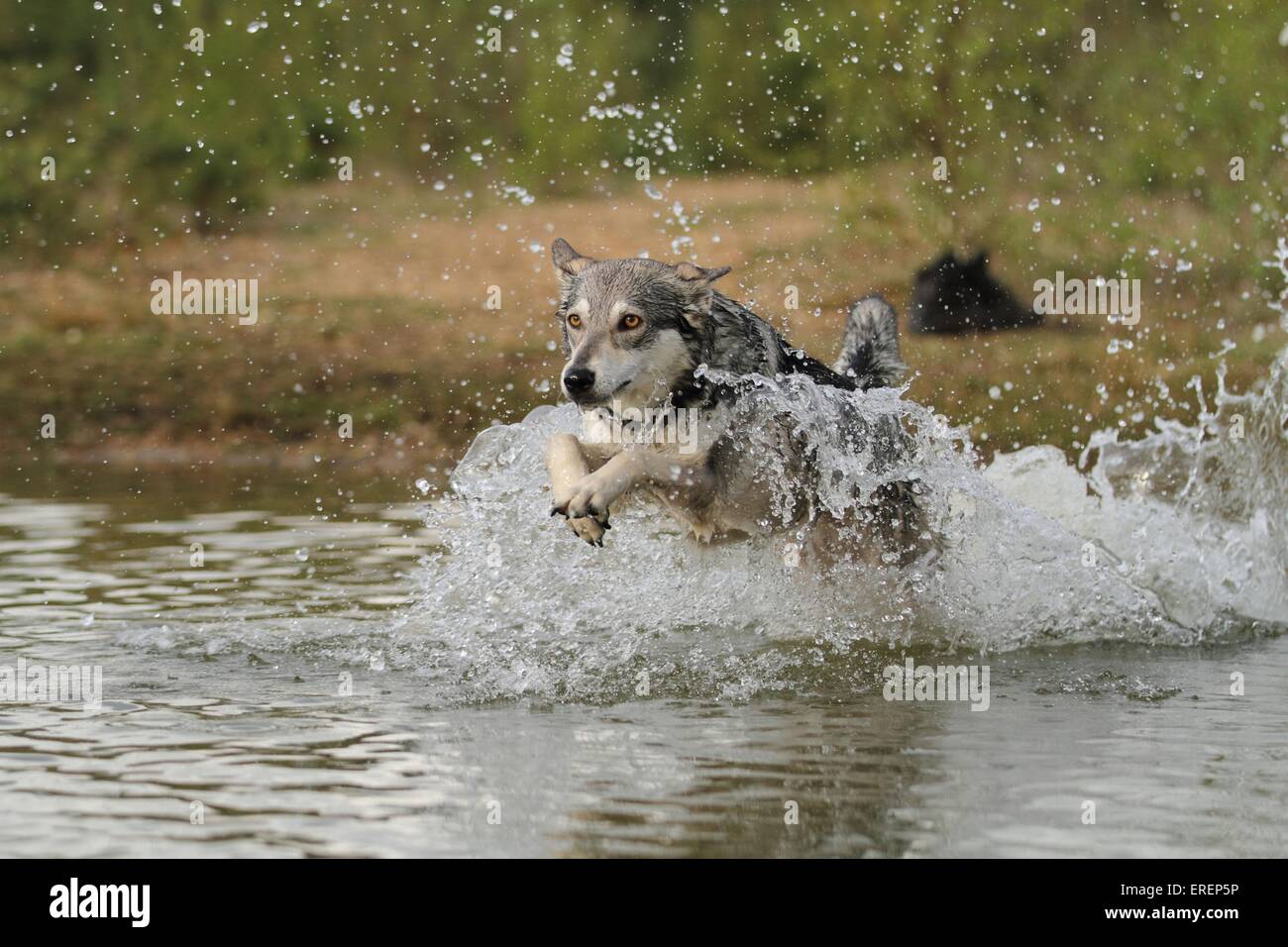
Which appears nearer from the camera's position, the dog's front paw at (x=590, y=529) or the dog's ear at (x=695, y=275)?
the dog's front paw at (x=590, y=529)

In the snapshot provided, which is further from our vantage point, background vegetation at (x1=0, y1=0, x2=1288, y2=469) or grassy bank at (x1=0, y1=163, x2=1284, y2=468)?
background vegetation at (x1=0, y1=0, x2=1288, y2=469)

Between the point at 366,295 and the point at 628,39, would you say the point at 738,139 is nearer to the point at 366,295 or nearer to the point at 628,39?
the point at 628,39

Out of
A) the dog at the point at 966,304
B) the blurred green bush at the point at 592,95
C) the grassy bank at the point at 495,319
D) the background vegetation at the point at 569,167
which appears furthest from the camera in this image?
the blurred green bush at the point at 592,95

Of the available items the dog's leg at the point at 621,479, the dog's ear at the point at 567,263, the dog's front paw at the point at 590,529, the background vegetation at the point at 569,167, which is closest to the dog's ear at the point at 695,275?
the dog's ear at the point at 567,263

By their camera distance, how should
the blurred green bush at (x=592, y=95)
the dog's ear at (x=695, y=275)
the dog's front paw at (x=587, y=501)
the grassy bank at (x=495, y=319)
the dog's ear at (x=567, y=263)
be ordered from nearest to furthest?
the dog's front paw at (x=587, y=501), the dog's ear at (x=695, y=275), the dog's ear at (x=567, y=263), the grassy bank at (x=495, y=319), the blurred green bush at (x=592, y=95)

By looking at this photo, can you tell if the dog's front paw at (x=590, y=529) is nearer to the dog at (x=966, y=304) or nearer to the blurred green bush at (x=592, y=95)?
the dog at (x=966, y=304)

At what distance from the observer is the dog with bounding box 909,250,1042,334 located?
15.1 metres

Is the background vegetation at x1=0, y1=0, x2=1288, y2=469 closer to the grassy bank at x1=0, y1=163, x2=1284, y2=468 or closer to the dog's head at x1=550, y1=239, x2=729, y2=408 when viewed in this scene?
the grassy bank at x1=0, y1=163, x2=1284, y2=468

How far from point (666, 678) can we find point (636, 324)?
1.34 m

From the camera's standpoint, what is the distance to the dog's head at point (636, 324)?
20.7 feet

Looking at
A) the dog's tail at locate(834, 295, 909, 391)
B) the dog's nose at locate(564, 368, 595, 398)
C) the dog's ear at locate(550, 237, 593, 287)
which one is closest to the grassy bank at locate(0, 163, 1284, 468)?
the dog's tail at locate(834, 295, 909, 391)

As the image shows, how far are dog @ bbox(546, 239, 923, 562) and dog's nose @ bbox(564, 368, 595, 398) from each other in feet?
0.03

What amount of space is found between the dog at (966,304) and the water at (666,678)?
5.10m

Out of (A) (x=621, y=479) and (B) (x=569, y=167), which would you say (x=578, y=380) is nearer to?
(A) (x=621, y=479)
